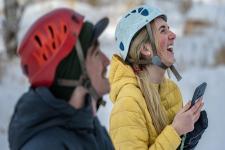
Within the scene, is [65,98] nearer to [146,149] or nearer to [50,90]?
[50,90]

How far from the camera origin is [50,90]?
2.43 meters

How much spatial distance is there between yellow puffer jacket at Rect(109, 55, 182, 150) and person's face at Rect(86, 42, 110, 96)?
0.74 metres

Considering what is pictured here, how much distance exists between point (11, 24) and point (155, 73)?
11.7m

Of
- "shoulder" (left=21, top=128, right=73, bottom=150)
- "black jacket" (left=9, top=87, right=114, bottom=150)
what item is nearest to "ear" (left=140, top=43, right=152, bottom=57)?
"black jacket" (left=9, top=87, right=114, bottom=150)

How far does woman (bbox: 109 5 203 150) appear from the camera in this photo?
3.26 m

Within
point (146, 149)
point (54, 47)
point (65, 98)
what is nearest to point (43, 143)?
point (65, 98)

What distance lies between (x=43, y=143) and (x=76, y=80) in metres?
0.27

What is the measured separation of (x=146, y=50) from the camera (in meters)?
3.50

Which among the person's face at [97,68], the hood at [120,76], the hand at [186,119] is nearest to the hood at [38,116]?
the person's face at [97,68]

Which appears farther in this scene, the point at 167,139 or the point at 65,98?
the point at 167,139

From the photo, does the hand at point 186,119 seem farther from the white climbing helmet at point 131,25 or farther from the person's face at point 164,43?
the white climbing helmet at point 131,25

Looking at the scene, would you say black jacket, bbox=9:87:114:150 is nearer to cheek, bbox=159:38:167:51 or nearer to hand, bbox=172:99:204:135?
hand, bbox=172:99:204:135

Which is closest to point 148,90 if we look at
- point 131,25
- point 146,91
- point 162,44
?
point 146,91

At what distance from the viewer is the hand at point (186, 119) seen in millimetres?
3277
